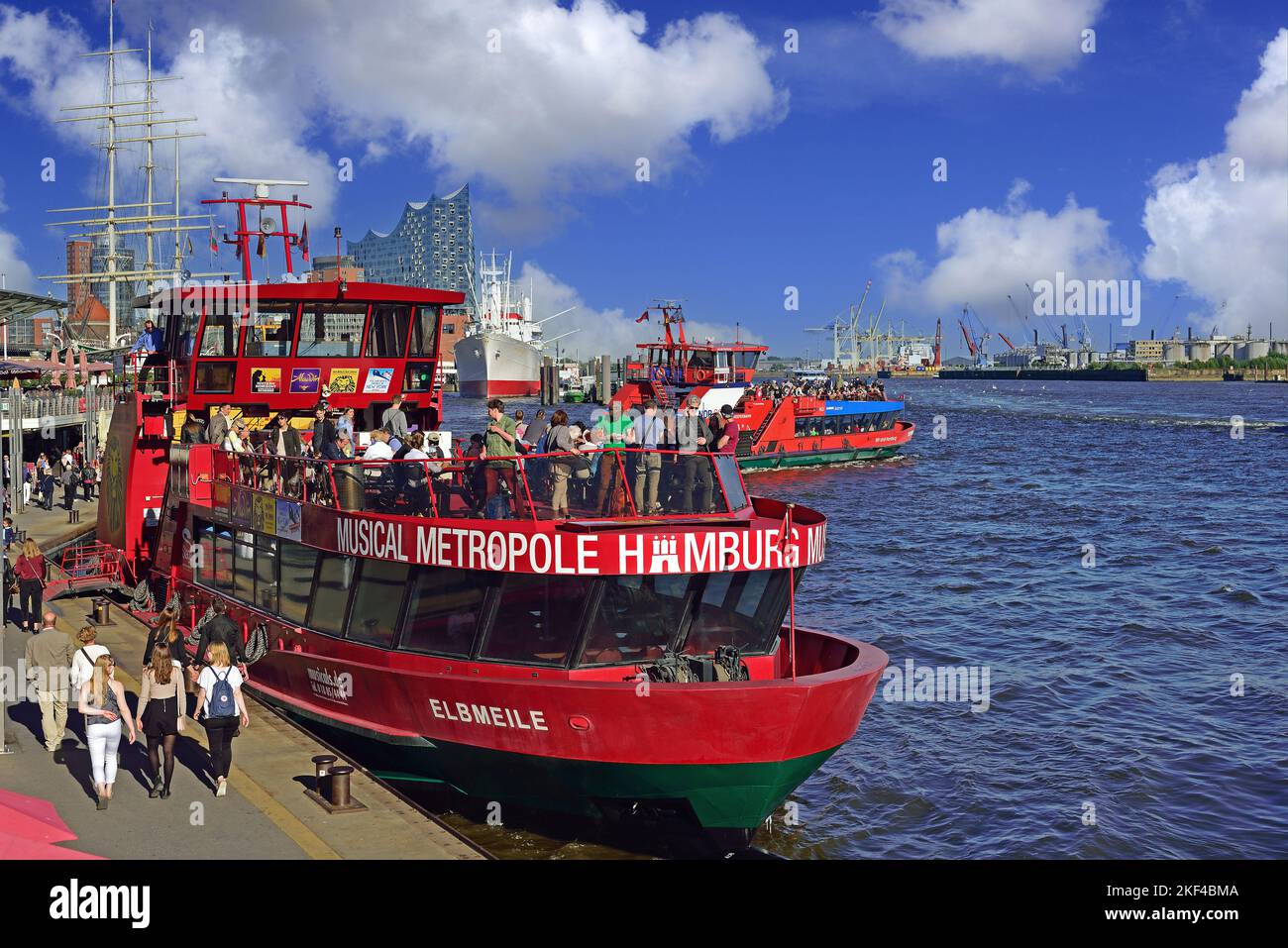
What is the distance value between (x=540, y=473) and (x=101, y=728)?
17.3 feet

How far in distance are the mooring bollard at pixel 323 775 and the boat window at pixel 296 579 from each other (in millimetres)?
3664

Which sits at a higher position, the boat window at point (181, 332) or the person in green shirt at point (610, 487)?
the boat window at point (181, 332)

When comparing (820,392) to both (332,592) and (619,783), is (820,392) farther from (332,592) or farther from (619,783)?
(619,783)

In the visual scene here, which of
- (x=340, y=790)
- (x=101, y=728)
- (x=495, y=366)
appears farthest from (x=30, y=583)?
(x=495, y=366)

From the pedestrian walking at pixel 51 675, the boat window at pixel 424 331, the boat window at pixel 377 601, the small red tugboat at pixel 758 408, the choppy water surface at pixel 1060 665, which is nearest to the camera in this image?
the pedestrian walking at pixel 51 675

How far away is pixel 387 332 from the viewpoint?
22734mm

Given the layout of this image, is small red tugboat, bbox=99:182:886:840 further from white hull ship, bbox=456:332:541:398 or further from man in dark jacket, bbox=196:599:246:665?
white hull ship, bbox=456:332:541:398

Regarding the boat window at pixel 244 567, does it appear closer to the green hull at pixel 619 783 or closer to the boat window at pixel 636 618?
the green hull at pixel 619 783

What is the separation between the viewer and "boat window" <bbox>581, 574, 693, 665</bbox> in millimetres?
13180

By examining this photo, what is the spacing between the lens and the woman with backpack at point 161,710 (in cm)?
1245

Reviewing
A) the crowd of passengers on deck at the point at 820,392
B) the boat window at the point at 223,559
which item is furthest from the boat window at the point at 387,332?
the crowd of passengers on deck at the point at 820,392

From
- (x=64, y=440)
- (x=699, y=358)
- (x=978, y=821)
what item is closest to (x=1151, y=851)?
(x=978, y=821)

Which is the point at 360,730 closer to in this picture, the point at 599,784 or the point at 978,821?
the point at 599,784
